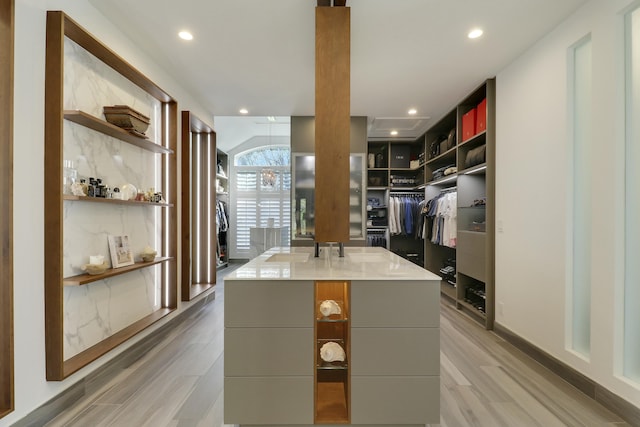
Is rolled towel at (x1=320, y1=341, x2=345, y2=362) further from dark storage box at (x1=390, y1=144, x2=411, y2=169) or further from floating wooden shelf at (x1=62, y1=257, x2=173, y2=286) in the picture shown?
dark storage box at (x1=390, y1=144, x2=411, y2=169)

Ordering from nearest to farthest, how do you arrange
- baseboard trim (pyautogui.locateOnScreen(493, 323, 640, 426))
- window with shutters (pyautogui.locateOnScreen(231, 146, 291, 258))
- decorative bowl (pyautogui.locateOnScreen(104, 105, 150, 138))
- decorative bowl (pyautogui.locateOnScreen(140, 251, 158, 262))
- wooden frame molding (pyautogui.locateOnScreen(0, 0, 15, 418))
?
wooden frame molding (pyautogui.locateOnScreen(0, 0, 15, 418))
baseboard trim (pyautogui.locateOnScreen(493, 323, 640, 426))
decorative bowl (pyautogui.locateOnScreen(104, 105, 150, 138))
decorative bowl (pyautogui.locateOnScreen(140, 251, 158, 262))
window with shutters (pyautogui.locateOnScreen(231, 146, 291, 258))

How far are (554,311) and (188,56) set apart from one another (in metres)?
3.67

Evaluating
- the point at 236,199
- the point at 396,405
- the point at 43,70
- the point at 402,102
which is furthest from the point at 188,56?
the point at 236,199

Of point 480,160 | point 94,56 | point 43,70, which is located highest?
point 94,56

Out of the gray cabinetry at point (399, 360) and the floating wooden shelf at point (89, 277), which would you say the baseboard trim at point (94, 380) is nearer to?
the floating wooden shelf at point (89, 277)

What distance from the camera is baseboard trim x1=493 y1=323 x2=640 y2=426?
1766 mm

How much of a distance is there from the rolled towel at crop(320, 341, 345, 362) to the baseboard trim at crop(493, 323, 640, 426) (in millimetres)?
1625

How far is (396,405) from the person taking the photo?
163cm

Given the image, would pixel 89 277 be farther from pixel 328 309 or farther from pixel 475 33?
pixel 475 33

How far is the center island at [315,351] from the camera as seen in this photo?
5.32 ft

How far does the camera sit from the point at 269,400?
163cm

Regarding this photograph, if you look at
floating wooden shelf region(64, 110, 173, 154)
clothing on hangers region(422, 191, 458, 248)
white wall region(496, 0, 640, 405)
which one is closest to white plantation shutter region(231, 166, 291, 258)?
clothing on hangers region(422, 191, 458, 248)

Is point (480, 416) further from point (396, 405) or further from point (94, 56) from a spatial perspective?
point (94, 56)

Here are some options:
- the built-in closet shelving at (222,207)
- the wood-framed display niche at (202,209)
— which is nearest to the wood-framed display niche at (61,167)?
the wood-framed display niche at (202,209)
